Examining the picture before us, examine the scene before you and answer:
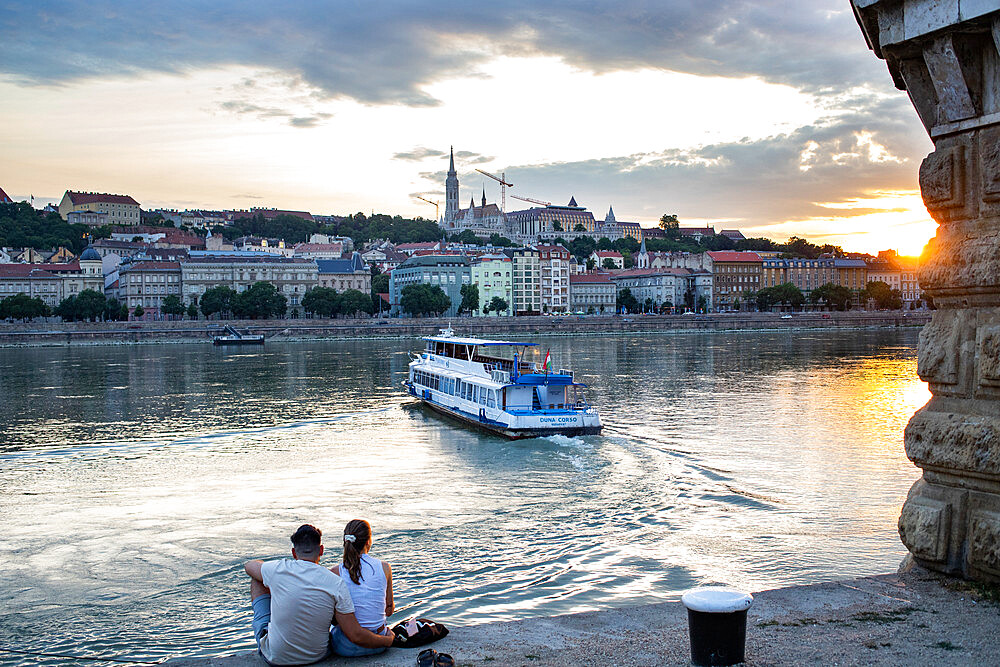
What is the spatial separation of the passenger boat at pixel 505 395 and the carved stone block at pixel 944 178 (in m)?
17.4

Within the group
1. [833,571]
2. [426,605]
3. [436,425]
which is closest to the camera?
[426,605]

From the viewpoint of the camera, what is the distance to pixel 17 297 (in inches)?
3871

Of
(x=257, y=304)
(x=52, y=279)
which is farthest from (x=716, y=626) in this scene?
(x=52, y=279)

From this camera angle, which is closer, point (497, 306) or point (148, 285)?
point (148, 285)

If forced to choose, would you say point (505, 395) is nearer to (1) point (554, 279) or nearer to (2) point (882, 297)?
(1) point (554, 279)

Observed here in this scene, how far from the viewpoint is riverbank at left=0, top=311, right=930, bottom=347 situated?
274 feet

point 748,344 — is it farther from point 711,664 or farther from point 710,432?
point 711,664

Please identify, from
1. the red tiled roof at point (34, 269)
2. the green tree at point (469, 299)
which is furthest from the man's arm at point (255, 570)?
the red tiled roof at point (34, 269)

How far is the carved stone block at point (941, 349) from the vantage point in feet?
19.1

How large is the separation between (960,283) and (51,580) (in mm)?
10761

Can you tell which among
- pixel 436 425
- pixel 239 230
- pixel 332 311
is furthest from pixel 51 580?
pixel 239 230

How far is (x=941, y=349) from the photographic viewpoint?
589 centimetres

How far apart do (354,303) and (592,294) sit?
1922 inches

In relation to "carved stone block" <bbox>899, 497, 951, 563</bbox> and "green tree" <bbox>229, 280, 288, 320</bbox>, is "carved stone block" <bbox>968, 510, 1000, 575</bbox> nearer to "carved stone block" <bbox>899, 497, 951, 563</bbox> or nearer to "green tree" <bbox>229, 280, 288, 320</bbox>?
"carved stone block" <bbox>899, 497, 951, 563</bbox>
